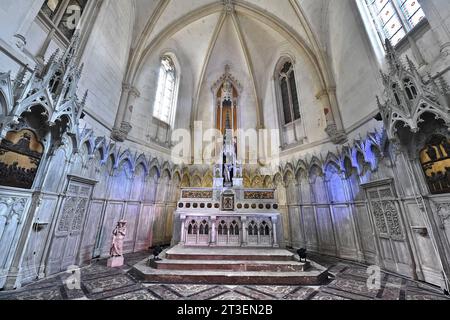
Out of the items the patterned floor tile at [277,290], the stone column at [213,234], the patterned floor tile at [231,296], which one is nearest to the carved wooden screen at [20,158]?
the patterned floor tile at [231,296]

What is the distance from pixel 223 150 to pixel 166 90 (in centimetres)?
642

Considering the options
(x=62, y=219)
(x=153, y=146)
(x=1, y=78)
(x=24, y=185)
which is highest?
(x=153, y=146)

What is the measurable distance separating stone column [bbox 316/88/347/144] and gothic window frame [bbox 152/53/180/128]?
911 centimetres

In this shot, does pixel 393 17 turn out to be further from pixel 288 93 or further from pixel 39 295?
pixel 39 295

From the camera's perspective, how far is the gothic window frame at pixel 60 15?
16.8 ft

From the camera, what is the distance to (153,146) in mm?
10094

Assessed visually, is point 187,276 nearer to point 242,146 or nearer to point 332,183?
point 332,183

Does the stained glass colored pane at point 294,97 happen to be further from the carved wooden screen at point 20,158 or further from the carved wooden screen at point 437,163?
the carved wooden screen at point 20,158

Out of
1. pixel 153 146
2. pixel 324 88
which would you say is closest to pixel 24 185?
pixel 153 146

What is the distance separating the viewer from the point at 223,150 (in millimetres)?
9320

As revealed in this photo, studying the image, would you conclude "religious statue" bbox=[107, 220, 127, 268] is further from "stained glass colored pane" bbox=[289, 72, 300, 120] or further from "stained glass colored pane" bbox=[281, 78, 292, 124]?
"stained glass colored pane" bbox=[289, 72, 300, 120]

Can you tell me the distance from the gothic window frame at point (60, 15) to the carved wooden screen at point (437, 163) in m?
11.6

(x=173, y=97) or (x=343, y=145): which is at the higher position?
(x=173, y=97)

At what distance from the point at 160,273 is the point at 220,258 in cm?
194
